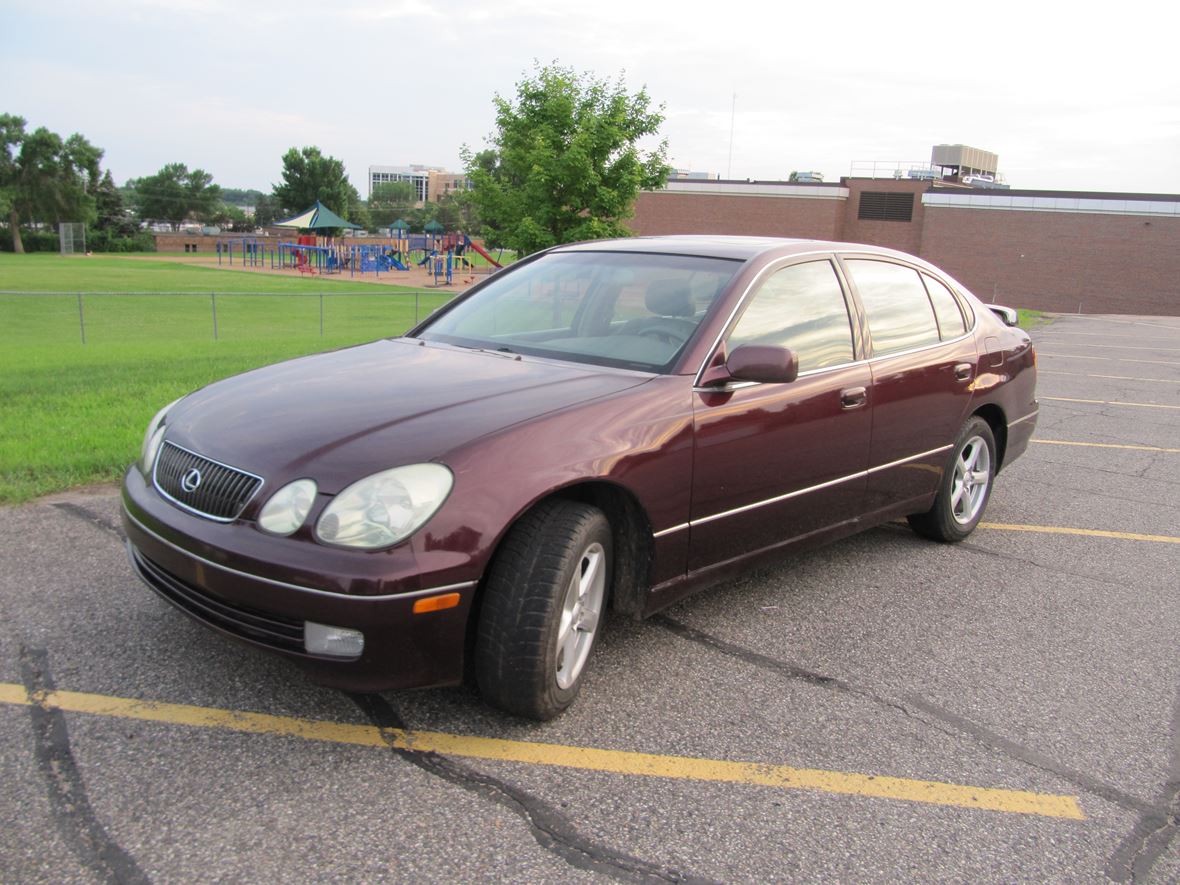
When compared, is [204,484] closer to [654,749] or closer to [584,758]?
[584,758]

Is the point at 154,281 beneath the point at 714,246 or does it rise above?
beneath

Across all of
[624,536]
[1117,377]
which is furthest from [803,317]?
[1117,377]

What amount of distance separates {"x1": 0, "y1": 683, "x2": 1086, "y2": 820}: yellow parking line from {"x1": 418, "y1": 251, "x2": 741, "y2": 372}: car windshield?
1.46m

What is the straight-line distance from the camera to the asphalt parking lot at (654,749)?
2.51 m

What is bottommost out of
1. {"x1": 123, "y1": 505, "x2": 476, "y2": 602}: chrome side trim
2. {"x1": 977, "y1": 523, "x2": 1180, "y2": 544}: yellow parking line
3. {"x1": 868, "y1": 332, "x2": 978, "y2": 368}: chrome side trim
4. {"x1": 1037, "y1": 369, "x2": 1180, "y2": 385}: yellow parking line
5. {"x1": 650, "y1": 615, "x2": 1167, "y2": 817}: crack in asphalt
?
{"x1": 650, "y1": 615, "x2": 1167, "y2": 817}: crack in asphalt

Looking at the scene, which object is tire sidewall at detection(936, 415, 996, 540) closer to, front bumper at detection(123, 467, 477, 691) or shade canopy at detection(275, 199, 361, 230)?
front bumper at detection(123, 467, 477, 691)

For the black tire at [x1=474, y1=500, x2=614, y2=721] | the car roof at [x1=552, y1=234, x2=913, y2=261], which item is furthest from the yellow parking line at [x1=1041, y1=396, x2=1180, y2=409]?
the black tire at [x1=474, y1=500, x2=614, y2=721]

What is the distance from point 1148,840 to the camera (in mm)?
2721

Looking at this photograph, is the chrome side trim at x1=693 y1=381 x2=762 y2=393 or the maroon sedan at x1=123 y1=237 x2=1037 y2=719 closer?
the maroon sedan at x1=123 y1=237 x2=1037 y2=719

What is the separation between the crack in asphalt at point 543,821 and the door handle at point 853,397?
231 cm

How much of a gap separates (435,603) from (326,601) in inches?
12.2

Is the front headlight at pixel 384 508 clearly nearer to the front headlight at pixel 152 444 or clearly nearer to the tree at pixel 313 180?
the front headlight at pixel 152 444

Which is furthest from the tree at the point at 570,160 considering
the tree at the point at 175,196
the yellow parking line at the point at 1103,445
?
the tree at the point at 175,196

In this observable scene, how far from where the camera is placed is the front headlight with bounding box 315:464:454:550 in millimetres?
2768
